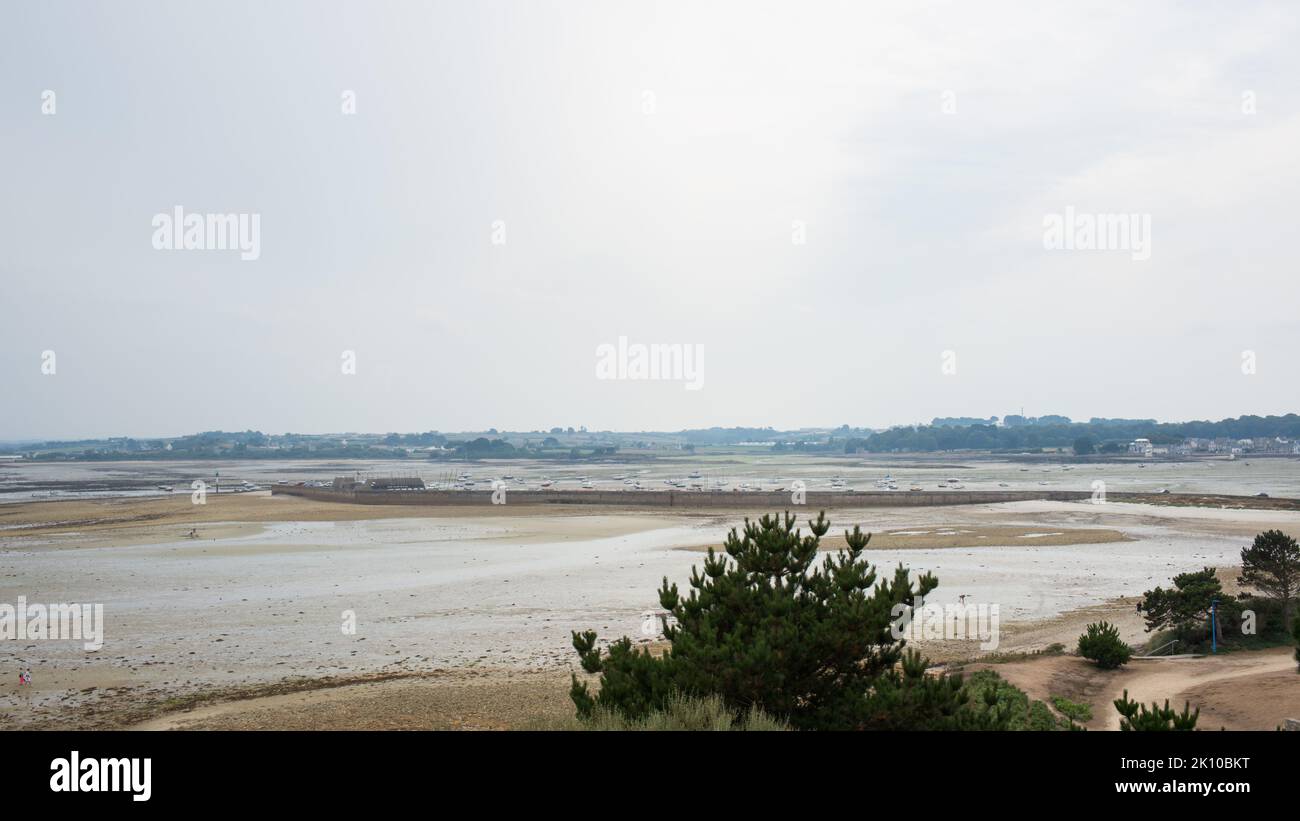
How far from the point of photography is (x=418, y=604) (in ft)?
99.1

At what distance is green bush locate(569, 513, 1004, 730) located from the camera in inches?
369

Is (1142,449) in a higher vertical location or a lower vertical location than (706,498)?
higher

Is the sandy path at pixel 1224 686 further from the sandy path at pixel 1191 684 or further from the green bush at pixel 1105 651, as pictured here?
the green bush at pixel 1105 651

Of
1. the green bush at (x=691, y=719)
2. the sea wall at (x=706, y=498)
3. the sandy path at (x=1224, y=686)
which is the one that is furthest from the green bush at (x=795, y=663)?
the sea wall at (x=706, y=498)

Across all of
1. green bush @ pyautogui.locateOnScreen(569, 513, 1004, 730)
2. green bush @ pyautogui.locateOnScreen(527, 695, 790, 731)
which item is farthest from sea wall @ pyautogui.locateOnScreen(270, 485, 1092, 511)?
green bush @ pyautogui.locateOnScreen(527, 695, 790, 731)

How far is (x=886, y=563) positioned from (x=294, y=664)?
1016 inches

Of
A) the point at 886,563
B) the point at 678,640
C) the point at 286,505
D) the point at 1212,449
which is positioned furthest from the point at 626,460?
the point at 678,640

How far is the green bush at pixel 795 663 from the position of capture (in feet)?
30.7

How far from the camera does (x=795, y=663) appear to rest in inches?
390

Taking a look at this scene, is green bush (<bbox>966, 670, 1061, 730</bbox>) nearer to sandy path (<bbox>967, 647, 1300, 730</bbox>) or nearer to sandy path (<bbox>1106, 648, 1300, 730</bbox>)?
sandy path (<bbox>967, 647, 1300, 730</bbox>)

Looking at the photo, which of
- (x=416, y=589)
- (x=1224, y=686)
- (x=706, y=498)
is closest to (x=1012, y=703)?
(x=1224, y=686)

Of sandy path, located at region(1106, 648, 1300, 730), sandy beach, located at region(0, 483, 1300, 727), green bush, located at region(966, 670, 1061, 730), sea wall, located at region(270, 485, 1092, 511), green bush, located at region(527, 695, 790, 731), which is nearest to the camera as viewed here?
green bush, located at region(527, 695, 790, 731)

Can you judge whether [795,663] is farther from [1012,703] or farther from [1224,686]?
[1224,686]
